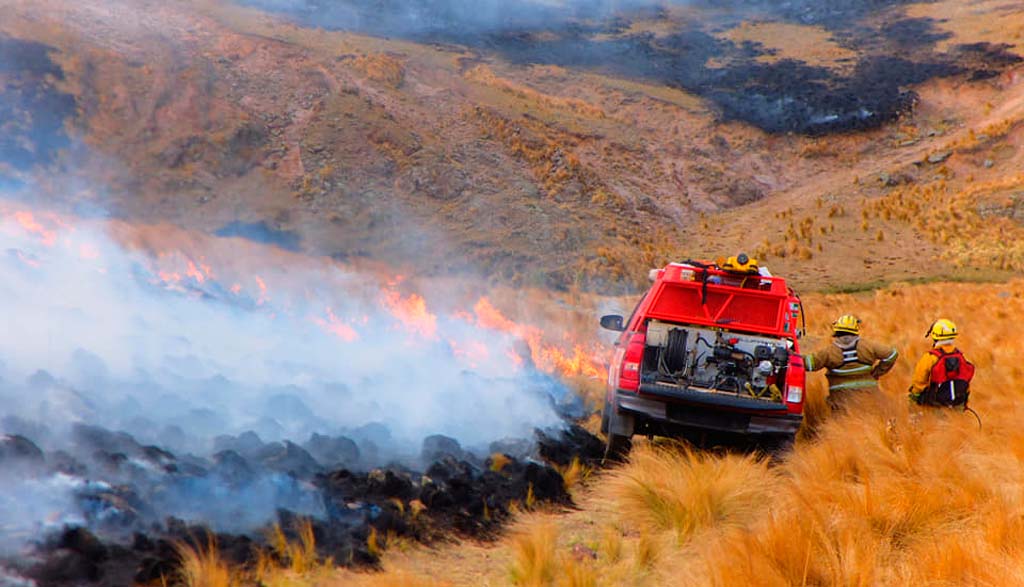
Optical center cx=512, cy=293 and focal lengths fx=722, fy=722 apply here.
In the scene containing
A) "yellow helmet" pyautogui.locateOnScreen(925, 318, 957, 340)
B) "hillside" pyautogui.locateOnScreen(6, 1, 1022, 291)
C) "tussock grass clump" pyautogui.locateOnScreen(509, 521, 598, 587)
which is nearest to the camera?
"tussock grass clump" pyautogui.locateOnScreen(509, 521, 598, 587)

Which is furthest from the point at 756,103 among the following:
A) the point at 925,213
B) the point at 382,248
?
the point at 382,248

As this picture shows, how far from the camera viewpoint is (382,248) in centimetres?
2142

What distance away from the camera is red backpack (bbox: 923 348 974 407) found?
6727mm

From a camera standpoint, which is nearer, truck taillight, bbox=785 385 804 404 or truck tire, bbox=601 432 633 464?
truck taillight, bbox=785 385 804 404

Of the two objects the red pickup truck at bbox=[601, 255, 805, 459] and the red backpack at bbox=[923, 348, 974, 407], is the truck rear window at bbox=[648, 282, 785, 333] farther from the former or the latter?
the red backpack at bbox=[923, 348, 974, 407]

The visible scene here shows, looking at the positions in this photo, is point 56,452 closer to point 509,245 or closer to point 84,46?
point 509,245

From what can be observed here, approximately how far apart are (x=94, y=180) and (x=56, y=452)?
17.4 m

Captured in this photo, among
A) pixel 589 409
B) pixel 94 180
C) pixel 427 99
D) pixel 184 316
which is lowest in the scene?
pixel 589 409

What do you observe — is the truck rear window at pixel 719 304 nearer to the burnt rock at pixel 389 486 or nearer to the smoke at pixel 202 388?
the smoke at pixel 202 388

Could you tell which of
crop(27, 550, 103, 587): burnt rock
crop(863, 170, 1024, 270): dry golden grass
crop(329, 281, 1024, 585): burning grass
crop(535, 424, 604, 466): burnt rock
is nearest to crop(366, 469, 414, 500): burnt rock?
crop(329, 281, 1024, 585): burning grass

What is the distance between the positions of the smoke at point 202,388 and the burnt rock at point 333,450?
2 cm

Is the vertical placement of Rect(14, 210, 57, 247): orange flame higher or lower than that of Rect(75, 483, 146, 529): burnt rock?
higher

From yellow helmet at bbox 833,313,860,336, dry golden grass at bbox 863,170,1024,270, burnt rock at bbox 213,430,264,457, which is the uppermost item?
dry golden grass at bbox 863,170,1024,270

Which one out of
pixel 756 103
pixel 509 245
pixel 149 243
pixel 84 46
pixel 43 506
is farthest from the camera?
pixel 756 103
